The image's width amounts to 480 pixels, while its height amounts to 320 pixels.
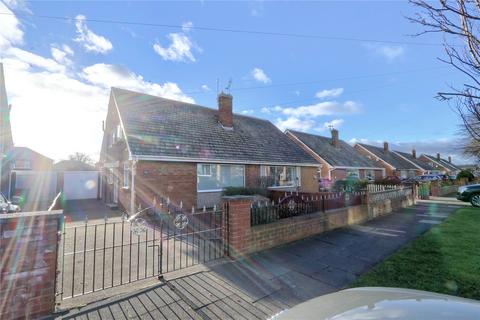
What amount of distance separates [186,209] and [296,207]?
634 centimetres

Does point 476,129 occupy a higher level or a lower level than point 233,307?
higher

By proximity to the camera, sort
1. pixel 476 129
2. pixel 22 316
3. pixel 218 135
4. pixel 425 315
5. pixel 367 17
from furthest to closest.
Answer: pixel 218 135
pixel 367 17
pixel 476 129
pixel 22 316
pixel 425 315

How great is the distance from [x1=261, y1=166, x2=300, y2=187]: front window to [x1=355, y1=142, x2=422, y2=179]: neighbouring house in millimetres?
26156

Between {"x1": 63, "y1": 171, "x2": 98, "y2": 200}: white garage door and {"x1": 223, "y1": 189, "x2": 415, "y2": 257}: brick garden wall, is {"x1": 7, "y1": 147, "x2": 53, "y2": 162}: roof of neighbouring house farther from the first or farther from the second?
{"x1": 223, "y1": 189, "x2": 415, "y2": 257}: brick garden wall

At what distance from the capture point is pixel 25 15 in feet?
23.9

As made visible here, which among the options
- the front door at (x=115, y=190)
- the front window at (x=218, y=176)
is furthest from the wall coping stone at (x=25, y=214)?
the front door at (x=115, y=190)

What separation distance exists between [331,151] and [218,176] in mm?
18266

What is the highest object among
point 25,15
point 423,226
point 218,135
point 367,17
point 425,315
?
point 25,15

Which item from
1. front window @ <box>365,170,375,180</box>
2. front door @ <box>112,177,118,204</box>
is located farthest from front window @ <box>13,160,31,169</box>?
front window @ <box>365,170,375,180</box>

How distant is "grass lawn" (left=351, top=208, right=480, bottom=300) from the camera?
4.23 m

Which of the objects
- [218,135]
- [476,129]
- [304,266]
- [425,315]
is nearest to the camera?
[425,315]

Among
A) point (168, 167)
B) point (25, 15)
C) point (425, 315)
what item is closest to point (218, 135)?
point (168, 167)

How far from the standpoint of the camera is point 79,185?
2194cm

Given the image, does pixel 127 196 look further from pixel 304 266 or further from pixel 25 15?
pixel 304 266
